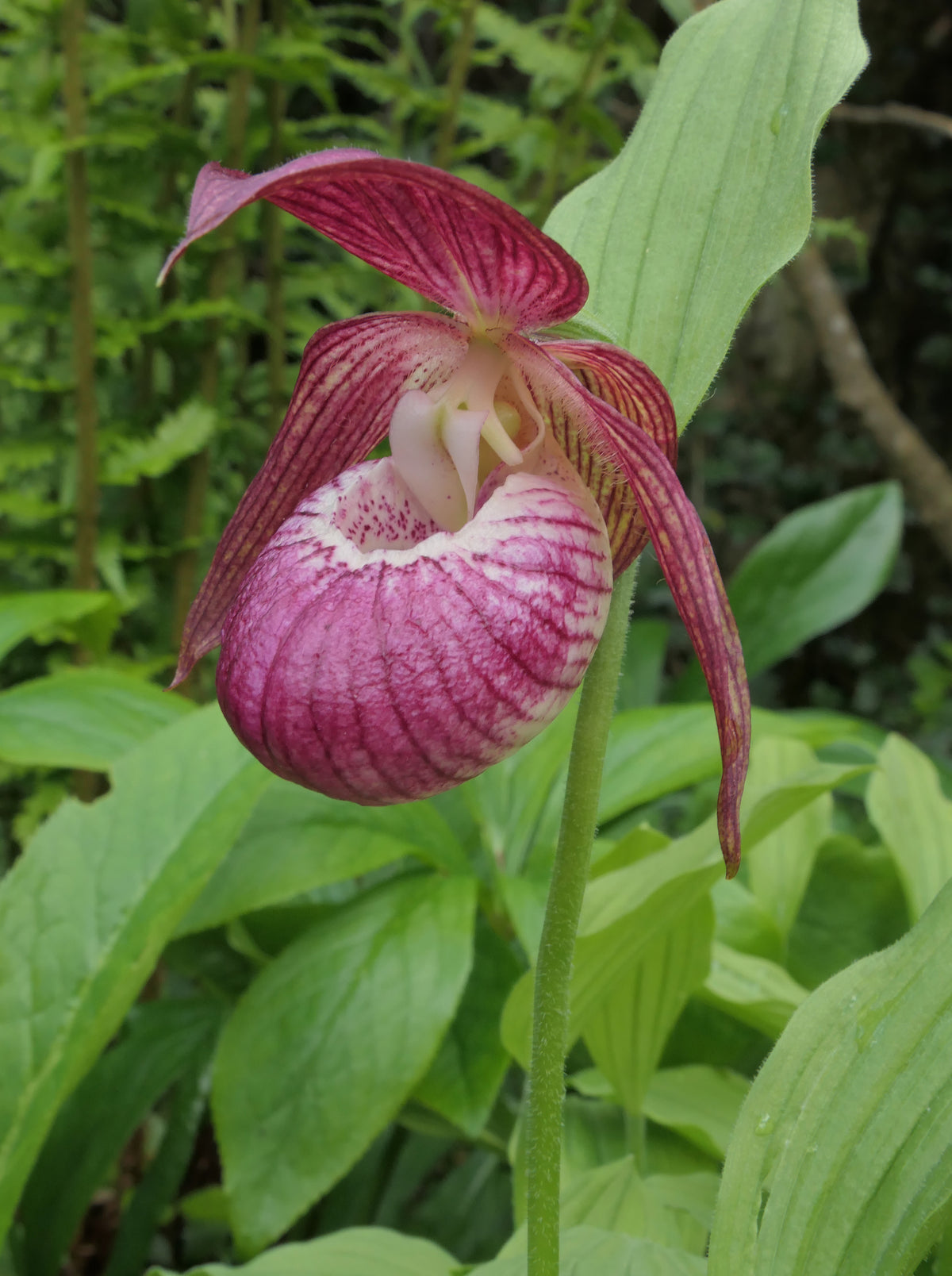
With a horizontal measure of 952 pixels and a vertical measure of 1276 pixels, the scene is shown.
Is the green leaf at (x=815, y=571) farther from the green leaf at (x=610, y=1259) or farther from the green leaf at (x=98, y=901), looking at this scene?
the green leaf at (x=610, y=1259)

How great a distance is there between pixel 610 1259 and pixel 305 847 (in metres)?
0.41

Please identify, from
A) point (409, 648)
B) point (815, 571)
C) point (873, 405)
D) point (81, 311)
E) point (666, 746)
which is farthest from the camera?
point (873, 405)

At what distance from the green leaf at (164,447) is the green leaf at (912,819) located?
0.85 m

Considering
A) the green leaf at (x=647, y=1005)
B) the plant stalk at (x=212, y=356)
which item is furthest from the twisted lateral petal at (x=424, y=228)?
the plant stalk at (x=212, y=356)

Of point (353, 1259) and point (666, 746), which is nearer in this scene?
point (353, 1259)

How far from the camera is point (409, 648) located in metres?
0.42

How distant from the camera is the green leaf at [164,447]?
1250mm

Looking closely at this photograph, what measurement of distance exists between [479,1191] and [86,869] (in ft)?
1.78

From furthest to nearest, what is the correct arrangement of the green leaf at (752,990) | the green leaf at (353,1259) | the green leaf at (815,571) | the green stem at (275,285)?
the green leaf at (815,571)
the green stem at (275,285)
the green leaf at (752,990)
the green leaf at (353,1259)

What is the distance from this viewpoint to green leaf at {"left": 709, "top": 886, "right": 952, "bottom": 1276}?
42 centimetres

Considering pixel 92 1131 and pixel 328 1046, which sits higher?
pixel 328 1046

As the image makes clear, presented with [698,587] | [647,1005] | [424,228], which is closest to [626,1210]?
[647,1005]

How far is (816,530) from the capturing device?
168cm

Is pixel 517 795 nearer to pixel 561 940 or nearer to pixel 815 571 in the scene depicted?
pixel 561 940
